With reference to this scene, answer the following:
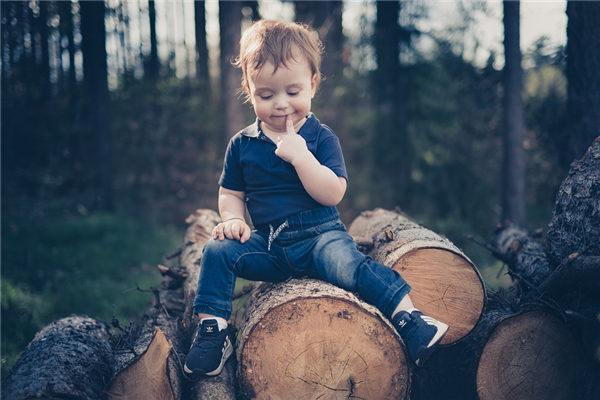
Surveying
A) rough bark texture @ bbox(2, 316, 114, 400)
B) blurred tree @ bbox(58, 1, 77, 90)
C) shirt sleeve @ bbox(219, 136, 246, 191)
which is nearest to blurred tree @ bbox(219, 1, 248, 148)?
blurred tree @ bbox(58, 1, 77, 90)

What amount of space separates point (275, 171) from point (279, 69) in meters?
0.59

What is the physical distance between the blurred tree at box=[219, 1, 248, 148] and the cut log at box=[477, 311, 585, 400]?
19.1 feet

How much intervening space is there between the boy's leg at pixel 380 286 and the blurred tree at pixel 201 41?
10.00 m

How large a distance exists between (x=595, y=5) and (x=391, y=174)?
5.24 m

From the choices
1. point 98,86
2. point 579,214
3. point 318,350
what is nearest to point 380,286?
point 318,350

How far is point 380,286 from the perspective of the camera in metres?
2.45

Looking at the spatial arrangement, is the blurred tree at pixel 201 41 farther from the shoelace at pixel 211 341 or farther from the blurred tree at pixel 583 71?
the shoelace at pixel 211 341

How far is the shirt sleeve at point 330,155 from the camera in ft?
8.99

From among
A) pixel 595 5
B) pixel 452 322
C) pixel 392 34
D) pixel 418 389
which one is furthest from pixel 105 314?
pixel 392 34

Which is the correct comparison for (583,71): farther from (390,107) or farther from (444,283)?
(390,107)

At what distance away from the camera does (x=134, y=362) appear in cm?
236

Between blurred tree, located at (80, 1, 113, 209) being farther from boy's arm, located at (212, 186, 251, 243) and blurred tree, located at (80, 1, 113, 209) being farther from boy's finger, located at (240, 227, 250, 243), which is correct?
boy's finger, located at (240, 227, 250, 243)

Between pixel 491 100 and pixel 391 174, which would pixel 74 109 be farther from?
pixel 491 100

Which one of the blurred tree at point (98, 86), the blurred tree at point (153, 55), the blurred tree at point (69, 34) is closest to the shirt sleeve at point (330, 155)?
the blurred tree at point (98, 86)
